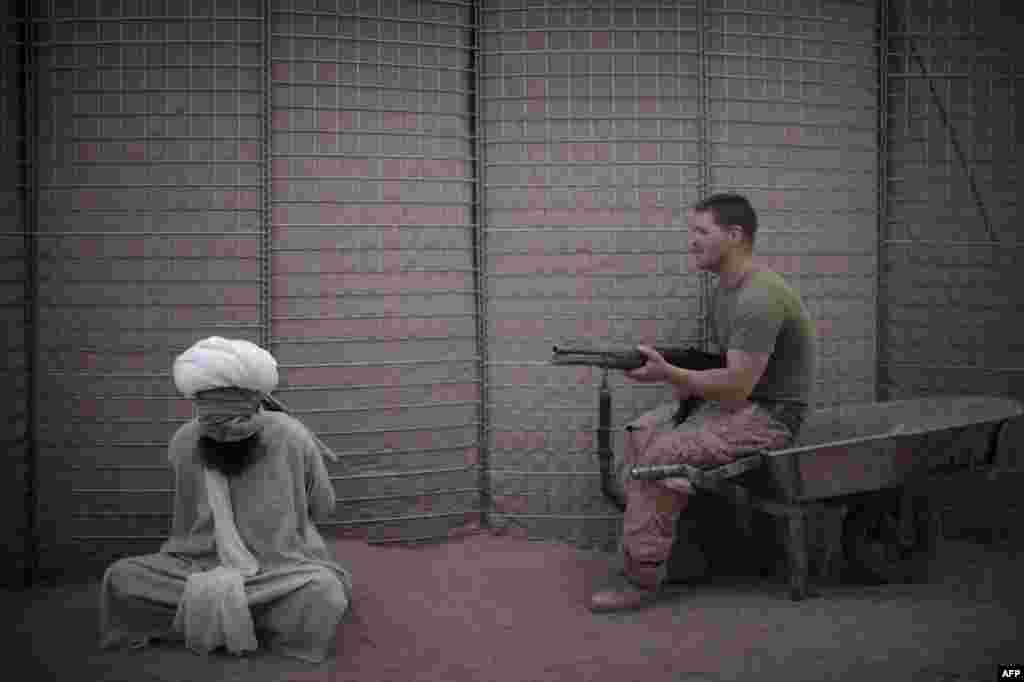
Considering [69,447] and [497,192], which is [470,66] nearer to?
[497,192]

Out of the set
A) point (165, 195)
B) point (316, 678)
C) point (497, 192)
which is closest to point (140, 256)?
point (165, 195)

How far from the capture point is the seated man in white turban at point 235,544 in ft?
12.7

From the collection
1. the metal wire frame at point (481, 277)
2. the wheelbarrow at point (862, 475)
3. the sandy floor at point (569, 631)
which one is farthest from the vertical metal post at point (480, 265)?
the wheelbarrow at point (862, 475)

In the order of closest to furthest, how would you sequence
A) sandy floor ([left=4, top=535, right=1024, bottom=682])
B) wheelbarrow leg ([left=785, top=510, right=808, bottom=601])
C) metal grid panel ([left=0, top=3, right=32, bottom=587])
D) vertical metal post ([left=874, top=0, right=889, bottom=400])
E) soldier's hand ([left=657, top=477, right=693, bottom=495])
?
sandy floor ([left=4, top=535, right=1024, bottom=682]) → soldier's hand ([left=657, top=477, right=693, bottom=495]) → wheelbarrow leg ([left=785, top=510, right=808, bottom=601]) → metal grid panel ([left=0, top=3, right=32, bottom=587]) → vertical metal post ([left=874, top=0, right=889, bottom=400])

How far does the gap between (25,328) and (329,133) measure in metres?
1.93

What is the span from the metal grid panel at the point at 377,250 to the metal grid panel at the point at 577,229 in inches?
8.8

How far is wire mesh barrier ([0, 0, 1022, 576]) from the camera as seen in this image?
5.05 metres

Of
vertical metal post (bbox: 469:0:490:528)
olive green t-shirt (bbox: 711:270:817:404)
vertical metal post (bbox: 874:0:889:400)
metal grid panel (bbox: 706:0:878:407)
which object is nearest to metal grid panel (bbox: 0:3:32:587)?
vertical metal post (bbox: 469:0:490:528)

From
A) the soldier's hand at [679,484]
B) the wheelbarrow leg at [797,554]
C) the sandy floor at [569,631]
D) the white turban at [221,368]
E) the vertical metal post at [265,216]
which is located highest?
the vertical metal post at [265,216]

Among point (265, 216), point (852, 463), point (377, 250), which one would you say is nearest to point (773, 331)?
point (852, 463)

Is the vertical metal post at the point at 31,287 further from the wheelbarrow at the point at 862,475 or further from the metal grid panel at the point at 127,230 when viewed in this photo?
the wheelbarrow at the point at 862,475

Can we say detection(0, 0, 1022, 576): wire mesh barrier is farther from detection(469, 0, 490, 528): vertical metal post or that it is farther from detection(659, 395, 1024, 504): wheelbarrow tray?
detection(659, 395, 1024, 504): wheelbarrow tray

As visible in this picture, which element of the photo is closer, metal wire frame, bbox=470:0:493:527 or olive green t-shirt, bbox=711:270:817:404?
olive green t-shirt, bbox=711:270:817:404

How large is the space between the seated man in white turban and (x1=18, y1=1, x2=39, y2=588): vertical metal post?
1.29 m
